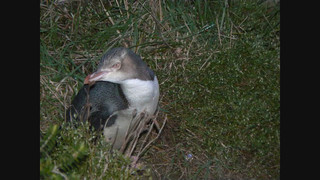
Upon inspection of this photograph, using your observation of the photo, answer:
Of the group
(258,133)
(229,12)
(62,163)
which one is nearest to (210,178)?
(258,133)

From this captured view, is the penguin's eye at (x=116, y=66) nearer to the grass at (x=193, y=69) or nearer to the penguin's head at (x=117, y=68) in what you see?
the penguin's head at (x=117, y=68)

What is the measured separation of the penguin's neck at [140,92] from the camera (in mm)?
2920

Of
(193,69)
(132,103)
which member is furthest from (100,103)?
(193,69)

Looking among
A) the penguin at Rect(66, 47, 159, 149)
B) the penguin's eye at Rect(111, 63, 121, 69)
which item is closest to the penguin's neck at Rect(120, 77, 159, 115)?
the penguin at Rect(66, 47, 159, 149)

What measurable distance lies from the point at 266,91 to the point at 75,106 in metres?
1.60

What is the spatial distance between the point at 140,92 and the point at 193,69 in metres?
1.07

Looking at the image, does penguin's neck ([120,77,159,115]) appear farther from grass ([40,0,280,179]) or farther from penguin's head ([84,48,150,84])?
grass ([40,0,280,179])

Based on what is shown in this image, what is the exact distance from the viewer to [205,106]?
142 inches

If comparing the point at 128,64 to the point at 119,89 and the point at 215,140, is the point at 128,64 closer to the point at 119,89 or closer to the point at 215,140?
the point at 119,89

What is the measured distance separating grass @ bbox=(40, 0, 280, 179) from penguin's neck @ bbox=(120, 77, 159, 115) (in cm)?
48

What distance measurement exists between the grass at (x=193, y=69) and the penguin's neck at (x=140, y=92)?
48cm

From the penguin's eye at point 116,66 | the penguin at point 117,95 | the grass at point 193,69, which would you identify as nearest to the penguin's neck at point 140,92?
the penguin at point 117,95

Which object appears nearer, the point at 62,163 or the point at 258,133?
the point at 62,163

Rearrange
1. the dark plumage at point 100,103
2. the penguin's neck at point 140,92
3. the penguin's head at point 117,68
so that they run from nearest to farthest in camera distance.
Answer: the penguin's head at point 117,68 → the penguin's neck at point 140,92 → the dark plumage at point 100,103
